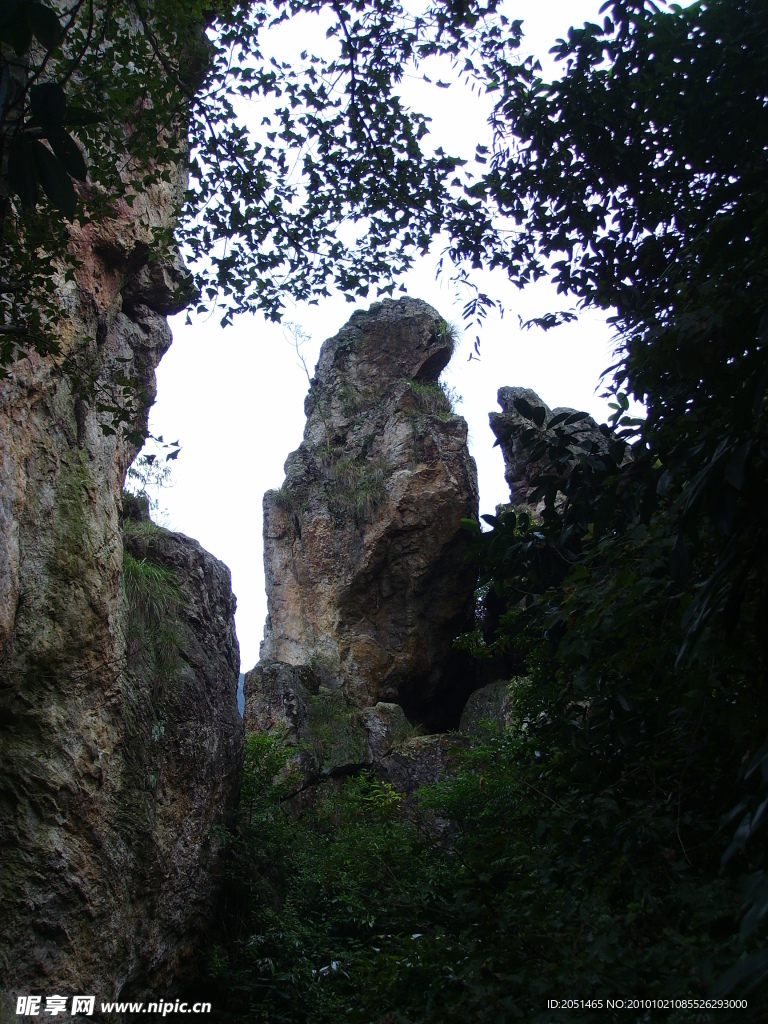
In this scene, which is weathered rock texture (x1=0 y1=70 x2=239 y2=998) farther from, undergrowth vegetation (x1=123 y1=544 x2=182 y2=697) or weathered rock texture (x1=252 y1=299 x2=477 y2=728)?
weathered rock texture (x1=252 y1=299 x2=477 y2=728)

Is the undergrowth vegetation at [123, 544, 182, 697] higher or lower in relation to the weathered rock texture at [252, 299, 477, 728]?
lower

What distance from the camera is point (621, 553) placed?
11.7 ft

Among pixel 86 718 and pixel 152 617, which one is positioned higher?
pixel 152 617

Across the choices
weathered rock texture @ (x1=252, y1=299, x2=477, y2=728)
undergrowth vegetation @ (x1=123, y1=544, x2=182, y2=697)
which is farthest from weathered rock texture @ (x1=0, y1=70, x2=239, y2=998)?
weathered rock texture @ (x1=252, y1=299, x2=477, y2=728)

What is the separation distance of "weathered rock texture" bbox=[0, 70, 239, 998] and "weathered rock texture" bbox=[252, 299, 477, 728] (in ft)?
23.5

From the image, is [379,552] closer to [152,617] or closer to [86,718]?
[152,617]

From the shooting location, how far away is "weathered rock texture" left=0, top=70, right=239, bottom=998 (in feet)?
15.7

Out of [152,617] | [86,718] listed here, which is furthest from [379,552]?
[86,718]

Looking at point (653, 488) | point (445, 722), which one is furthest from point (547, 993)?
point (445, 722)

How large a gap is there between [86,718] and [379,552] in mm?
9632

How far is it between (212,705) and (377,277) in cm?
423

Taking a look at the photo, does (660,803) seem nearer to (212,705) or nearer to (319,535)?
(212,705)

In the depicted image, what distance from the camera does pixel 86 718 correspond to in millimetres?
5465

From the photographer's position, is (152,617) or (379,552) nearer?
(152,617)
